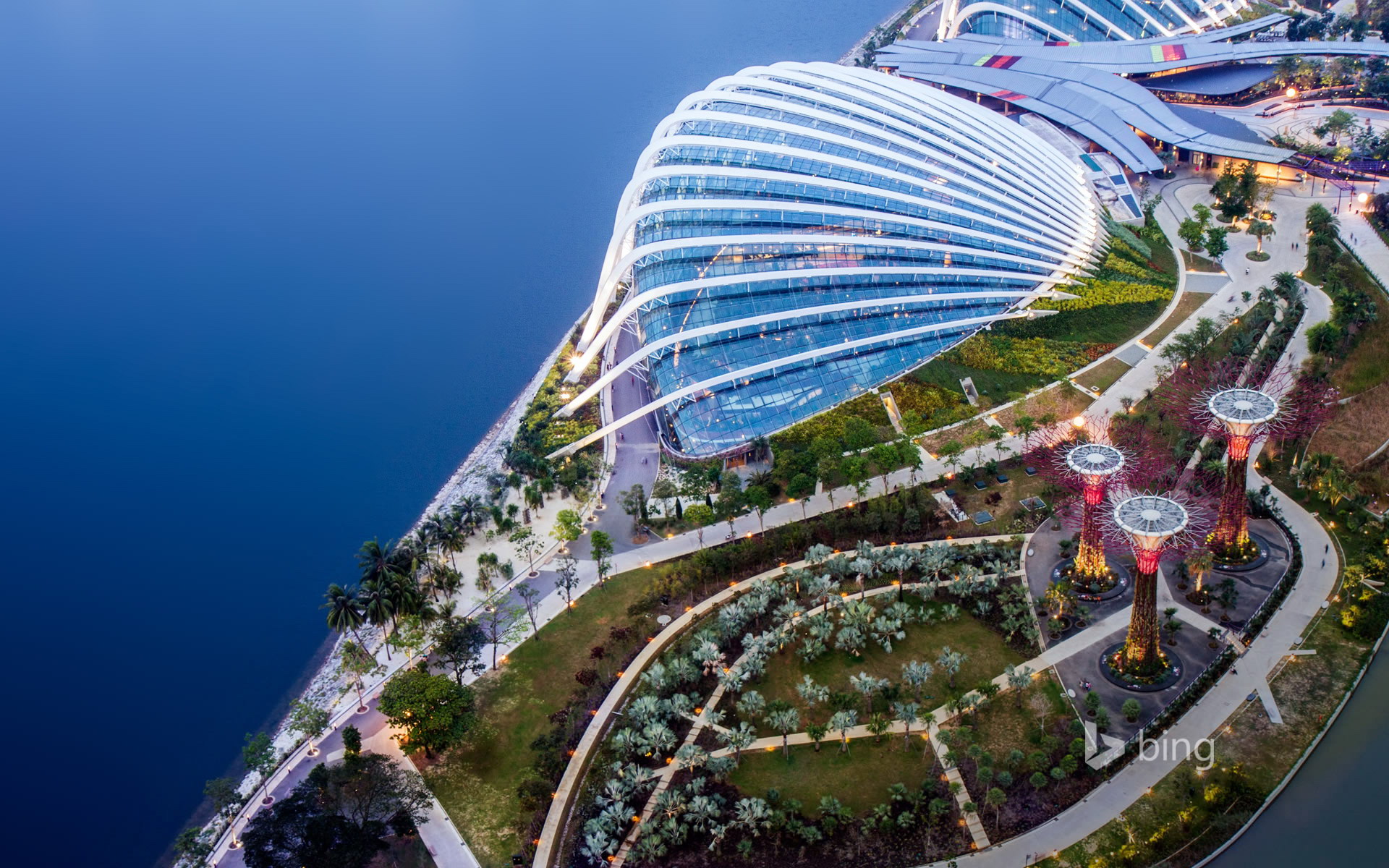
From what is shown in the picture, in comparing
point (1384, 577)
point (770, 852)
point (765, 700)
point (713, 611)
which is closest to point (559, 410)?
point (713, 611)

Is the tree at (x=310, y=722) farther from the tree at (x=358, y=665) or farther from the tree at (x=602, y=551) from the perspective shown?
the tree at (x=602, y=551)

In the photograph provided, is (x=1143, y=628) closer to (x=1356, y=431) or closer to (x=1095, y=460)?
(x=1095, y=460)

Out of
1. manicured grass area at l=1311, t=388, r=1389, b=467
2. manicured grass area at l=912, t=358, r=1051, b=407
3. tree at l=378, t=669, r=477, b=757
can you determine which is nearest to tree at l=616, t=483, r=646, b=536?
tree at l=378, t=669, r=477, b=757

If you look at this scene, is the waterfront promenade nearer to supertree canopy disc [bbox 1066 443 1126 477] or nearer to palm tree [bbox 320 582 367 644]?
palm tree [bbox 320 582 367 644]

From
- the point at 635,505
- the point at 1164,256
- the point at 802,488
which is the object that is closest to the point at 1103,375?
the point at 1164,256

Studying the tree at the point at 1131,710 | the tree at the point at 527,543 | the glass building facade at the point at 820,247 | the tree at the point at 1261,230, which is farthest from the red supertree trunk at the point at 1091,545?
the tree at the point at 1261,230
